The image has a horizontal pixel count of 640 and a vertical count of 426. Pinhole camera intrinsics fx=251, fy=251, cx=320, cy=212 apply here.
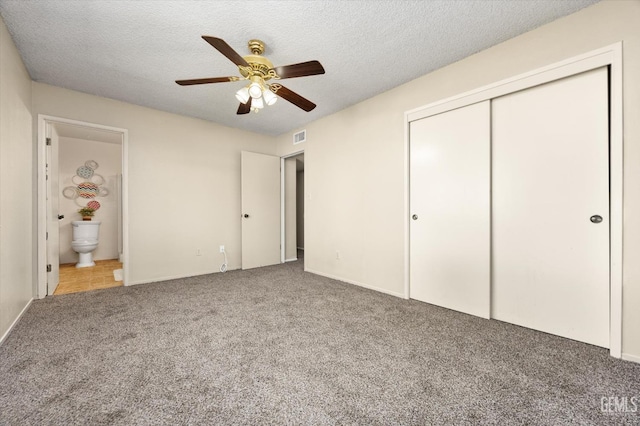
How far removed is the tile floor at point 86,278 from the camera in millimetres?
3336

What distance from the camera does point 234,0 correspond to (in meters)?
1.76

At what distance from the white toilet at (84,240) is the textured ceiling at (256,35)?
2.89 meters

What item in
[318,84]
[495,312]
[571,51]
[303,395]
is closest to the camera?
[303,395]

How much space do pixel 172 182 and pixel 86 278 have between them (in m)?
1.99

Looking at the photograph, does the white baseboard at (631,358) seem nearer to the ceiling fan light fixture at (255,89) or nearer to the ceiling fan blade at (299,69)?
the ceiling fan blade at (299,69)

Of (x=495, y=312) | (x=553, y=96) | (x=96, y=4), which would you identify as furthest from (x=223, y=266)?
(x=553, y=96)

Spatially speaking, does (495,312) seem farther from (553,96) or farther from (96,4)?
(96,4)

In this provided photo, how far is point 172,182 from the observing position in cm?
383

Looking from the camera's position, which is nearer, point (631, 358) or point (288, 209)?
point (631, 358)

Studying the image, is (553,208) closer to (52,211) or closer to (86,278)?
(52,211)

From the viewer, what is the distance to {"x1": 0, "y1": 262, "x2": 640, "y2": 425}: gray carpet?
1.24 m

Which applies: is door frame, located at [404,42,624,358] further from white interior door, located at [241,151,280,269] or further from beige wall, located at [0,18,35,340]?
beige wall, located at [0,18,35,340]

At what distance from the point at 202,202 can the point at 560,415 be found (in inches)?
A: 174

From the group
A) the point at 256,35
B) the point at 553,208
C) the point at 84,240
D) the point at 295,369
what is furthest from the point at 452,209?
the point at 84,240
